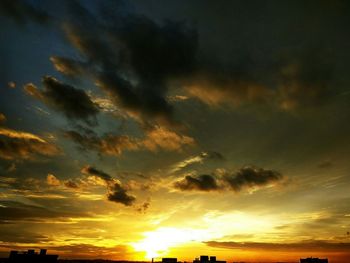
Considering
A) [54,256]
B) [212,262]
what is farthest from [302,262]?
[54,256]

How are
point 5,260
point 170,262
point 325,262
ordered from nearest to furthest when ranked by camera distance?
point 5,260 → point 325,262 → point 170,262

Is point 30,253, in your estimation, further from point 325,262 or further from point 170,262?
point 325,262

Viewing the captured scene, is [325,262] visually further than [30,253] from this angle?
Yes

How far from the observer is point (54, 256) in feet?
405

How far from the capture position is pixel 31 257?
387 feet

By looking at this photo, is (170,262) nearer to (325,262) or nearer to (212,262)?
(212,262)

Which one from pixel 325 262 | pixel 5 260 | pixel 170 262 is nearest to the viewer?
pixel 5 260

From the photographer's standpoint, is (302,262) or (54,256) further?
(302,262)

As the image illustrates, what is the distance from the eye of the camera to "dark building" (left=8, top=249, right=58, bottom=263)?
11625 cm

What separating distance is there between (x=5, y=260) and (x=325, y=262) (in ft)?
476

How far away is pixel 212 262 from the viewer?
510 ft

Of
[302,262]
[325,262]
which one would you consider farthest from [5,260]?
[325,262]

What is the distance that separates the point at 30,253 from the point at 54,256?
9.14m

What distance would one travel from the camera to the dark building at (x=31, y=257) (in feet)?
381
